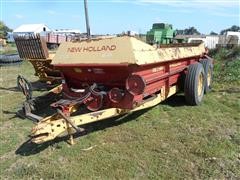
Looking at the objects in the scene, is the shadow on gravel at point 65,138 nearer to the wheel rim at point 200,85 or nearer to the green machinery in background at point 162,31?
the wheel rim at point 200,85

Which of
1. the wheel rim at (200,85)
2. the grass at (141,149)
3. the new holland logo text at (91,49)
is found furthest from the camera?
the wheel rim at (200,85)

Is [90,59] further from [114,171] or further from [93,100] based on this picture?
[114,171]

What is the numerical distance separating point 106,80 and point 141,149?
141cm

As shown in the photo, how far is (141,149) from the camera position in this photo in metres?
4.93

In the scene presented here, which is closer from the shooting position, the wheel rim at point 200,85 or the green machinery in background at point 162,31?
the wheel rim at point 200,85

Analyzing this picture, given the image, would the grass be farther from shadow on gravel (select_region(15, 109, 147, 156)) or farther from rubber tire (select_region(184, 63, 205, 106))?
rubber tire (select_region(184, 63, 205, 106))

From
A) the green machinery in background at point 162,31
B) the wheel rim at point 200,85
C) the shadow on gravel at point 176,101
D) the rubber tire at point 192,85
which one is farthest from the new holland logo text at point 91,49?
the green machinery in background at point 162,31

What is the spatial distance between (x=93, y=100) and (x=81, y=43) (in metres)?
1.01

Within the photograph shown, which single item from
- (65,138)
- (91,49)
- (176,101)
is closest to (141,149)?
(65,138)

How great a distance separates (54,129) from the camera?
4.62 meters

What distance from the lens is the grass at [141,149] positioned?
4289mm

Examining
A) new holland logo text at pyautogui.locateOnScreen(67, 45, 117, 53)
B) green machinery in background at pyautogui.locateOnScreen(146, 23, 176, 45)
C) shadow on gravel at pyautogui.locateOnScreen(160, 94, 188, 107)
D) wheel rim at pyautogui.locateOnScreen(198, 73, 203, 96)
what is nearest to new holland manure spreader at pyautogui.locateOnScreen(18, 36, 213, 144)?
new holland logo text at pyautogui.locateOnScreen(67, 45, 117, 53)

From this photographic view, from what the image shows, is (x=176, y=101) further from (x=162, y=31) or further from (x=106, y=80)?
(x=162, y=31)

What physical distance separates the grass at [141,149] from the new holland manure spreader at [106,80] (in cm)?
36
